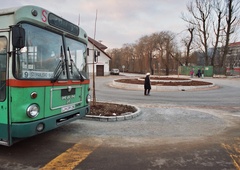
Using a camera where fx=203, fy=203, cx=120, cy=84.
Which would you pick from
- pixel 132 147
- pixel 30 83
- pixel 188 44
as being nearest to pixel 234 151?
pixel 132 147

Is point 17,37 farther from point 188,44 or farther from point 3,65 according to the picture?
point 188,44

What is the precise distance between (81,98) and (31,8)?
265 cm

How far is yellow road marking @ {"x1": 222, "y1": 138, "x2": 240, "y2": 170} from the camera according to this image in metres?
4.15

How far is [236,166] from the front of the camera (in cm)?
397

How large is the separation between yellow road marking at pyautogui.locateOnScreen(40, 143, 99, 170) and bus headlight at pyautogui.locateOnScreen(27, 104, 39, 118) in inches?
40.1

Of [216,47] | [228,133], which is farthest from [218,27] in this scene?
[228,133]

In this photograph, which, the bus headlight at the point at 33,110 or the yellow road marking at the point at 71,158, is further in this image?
the bus headlight at the point at 33,110

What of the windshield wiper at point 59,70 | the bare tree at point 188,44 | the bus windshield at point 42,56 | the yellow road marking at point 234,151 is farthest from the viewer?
the bare tree at point 188,44

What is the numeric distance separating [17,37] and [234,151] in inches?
208

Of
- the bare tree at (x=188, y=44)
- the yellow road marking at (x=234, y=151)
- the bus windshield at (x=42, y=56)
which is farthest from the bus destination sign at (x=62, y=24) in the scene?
the bare tree at (x=188, y=44)

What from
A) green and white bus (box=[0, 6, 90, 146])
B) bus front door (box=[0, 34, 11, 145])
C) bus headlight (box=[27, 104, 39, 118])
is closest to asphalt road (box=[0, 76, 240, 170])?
bus front door (box=[0, 34, 11, 145])

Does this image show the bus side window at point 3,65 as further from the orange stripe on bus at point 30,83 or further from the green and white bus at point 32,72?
the orange stripe on bus at point 30,83

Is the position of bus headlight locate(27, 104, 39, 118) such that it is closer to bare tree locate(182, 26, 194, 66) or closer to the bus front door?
the bus front door

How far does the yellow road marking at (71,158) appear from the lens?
12.9ft
